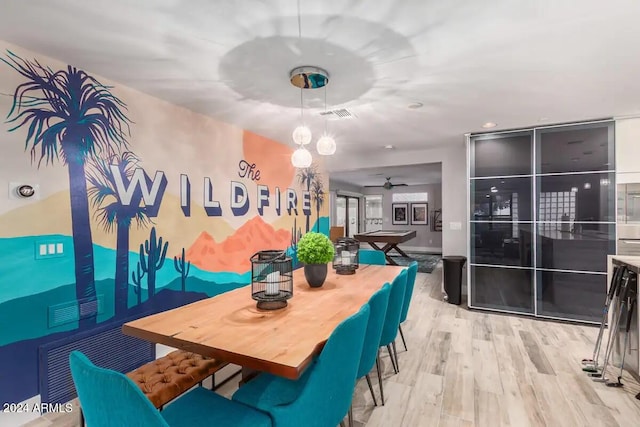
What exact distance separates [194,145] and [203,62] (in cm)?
120

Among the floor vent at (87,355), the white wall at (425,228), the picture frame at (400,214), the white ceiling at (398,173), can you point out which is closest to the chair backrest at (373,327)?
the floor vent at (87,355)

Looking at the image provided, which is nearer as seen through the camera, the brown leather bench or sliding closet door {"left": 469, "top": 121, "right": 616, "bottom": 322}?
the brown leather bench

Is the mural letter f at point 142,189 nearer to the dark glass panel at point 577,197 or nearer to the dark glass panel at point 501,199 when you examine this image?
the dark glass panel at point 501,199

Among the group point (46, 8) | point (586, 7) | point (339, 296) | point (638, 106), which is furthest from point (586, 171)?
point (46, 8)

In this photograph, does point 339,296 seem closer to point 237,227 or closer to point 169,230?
point 169,230

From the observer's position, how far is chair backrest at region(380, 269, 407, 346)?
2.09m

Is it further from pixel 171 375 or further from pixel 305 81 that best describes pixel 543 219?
pixel 171 375

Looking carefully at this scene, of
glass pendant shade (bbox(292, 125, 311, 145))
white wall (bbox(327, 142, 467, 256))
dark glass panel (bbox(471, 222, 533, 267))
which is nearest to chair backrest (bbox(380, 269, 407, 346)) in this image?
glass pendant shade (bbox(292, 125, 311, 145))

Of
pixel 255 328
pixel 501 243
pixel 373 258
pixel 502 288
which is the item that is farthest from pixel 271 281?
pixel 502 288

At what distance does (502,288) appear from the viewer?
4.12 metres

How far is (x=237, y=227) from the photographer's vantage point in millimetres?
3799

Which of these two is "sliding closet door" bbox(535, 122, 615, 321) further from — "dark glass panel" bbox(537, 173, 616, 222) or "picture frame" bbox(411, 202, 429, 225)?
"picture frame" bbox(411, 202, 429, 225)

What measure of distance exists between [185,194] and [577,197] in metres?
4.47

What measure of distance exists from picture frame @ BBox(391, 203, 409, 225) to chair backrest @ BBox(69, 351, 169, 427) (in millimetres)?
10543
